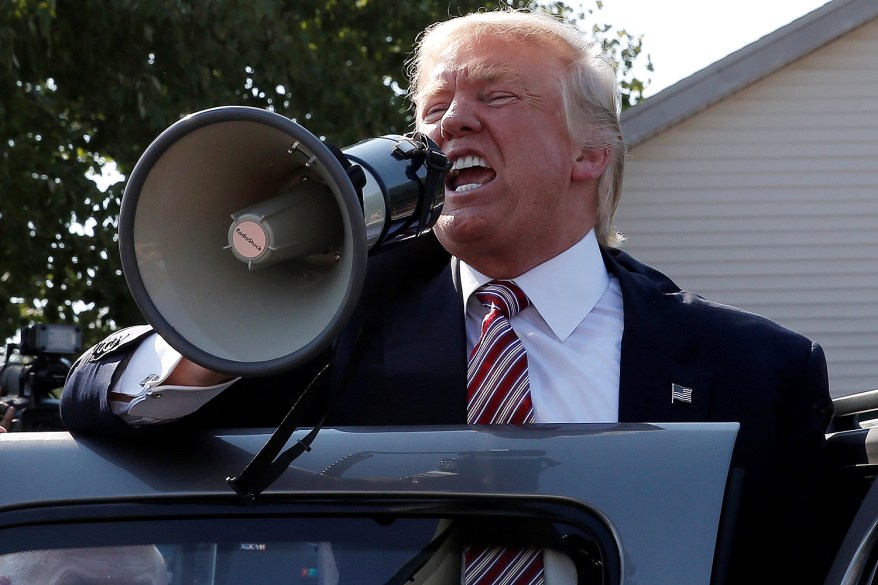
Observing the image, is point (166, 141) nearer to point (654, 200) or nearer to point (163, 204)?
point (163, 204)

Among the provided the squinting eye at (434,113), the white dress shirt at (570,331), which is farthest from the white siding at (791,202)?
the white dress shirt at (570,331)

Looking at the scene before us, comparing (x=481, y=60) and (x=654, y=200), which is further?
(x=654, y=200)

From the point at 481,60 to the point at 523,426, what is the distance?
137 centimetres

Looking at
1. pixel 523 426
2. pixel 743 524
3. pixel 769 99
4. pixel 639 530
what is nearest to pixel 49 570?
pixel 523 426

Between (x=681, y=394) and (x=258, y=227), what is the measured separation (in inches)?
38.5

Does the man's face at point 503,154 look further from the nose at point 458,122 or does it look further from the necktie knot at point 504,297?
the necktie knot at point 504,297

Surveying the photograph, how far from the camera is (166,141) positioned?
1679 mm

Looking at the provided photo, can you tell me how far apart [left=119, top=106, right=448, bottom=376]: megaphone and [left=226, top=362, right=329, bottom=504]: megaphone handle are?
0.30ft

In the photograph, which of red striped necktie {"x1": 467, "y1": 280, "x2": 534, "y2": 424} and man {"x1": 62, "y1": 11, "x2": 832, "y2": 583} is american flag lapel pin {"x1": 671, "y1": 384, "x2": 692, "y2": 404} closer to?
man {"x1": 62, "y1": 11, "x2": 832, "y2": 583}

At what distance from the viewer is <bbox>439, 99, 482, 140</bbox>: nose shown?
277 cm

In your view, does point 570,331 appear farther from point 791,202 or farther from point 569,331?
point 791,202

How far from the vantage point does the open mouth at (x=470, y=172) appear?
2.77 m

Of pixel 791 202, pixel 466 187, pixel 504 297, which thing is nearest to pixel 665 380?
pixel 504 297

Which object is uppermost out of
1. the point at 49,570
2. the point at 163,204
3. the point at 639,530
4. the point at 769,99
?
the point at 769,99
